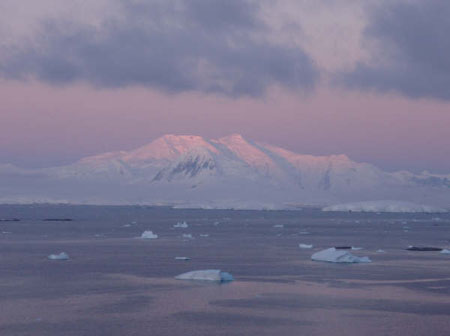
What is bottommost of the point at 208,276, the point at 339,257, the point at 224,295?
the point at 224,295

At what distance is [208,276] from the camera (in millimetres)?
27500

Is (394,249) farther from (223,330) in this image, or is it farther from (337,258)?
(223,330)

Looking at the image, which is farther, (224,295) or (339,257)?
(339,257)

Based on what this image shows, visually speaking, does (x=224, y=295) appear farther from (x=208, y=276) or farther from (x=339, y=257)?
(x=339, y=257)

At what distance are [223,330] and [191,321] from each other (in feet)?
4.60

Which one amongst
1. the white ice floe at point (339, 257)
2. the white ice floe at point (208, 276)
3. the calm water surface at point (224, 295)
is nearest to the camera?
the calm water surface at point (224, 295)

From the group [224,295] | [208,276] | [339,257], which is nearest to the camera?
[224,295]

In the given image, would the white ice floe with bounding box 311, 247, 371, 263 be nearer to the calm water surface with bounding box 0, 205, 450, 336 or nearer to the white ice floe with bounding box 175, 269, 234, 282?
the calm water surface with bounding box 0, 205, 450, 336

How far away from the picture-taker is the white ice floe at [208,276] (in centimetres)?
2716

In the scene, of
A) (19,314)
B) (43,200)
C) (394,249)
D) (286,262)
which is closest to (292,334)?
(19,314)

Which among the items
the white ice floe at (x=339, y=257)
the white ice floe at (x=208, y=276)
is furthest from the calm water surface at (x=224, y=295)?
the white ice floe at (x=208, y=276)

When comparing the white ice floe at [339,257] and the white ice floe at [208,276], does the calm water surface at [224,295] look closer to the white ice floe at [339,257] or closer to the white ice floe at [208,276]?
the white ice floe at [339,257]

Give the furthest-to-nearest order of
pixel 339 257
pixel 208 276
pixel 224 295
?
pixel 339 257
pixel 208 276
pixel 224 295

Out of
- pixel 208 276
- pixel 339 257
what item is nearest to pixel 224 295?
pixel 208 276
